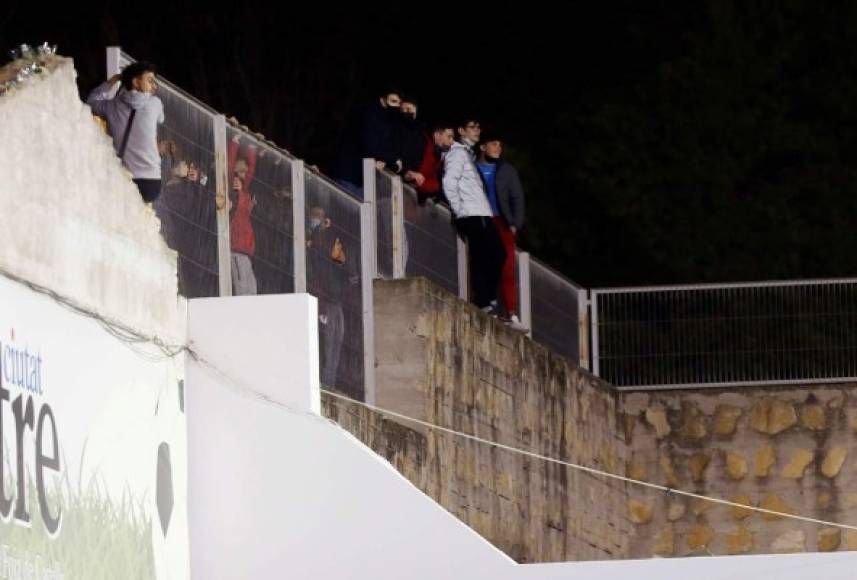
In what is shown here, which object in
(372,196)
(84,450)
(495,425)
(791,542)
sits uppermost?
(372,196)

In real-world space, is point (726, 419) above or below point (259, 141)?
below

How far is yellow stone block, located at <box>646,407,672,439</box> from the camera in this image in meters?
26.9

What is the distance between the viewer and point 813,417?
87.7ft

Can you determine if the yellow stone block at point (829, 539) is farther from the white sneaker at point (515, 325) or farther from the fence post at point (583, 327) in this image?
the white sneaker at point (515, 325)

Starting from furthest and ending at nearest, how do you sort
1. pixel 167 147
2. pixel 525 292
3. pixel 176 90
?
pixel 525 292
pixel 176 90
pixel 167 147

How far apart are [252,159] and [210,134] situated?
717mm

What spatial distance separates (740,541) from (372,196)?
7.44 m

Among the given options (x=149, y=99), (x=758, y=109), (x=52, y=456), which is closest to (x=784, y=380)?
(x=758, y=109)

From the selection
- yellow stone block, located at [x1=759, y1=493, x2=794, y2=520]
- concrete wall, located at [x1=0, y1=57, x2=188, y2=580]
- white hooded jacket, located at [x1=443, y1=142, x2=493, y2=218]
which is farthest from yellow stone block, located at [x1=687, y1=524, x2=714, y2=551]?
concrete wall, located at [x1=0, y1=57, x2=188, y2=580]

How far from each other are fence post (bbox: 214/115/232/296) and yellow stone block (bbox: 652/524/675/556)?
10.2 metres

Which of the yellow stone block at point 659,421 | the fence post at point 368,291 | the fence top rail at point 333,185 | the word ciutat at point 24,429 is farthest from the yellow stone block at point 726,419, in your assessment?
the word ciutat at point 24,429

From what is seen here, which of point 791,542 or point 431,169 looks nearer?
point 431,169

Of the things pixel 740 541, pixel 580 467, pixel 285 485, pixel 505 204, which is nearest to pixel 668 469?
pixel 740 541

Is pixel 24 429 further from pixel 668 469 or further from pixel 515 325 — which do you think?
pixel 668 469
